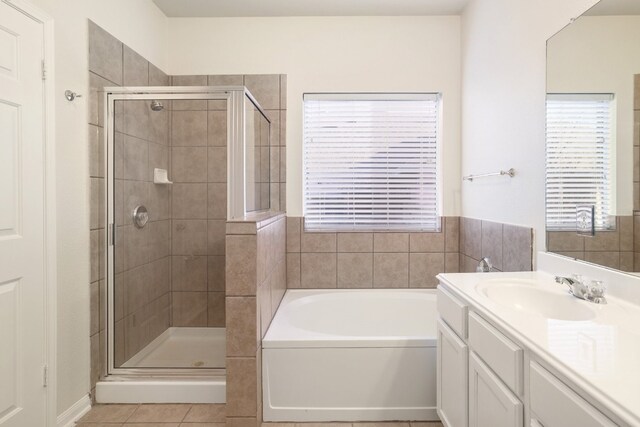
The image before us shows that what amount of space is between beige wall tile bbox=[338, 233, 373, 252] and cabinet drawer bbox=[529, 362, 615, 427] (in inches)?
74.1

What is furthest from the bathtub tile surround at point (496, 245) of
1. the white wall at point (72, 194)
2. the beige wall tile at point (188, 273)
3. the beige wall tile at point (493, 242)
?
the white wall at point (72, 194)

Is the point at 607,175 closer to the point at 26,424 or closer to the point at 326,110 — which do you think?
the point at 326,110

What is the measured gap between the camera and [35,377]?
1.60m

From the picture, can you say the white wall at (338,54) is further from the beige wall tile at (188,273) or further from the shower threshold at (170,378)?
the shower threshold at (170,378)

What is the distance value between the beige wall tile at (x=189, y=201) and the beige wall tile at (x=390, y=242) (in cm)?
130

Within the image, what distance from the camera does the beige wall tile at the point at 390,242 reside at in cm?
279

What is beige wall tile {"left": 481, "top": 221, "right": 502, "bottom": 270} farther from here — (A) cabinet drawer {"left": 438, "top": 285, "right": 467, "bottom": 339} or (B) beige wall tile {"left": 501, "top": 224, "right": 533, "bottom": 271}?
(A) cabinet drawer {"left": 438, "top": 285, "right": 467, "bottom": 339}

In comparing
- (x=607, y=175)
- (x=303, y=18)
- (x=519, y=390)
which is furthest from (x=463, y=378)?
(x=303, y=18)

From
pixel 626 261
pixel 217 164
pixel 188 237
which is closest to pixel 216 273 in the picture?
pixel 188 237

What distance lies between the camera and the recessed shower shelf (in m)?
2.20

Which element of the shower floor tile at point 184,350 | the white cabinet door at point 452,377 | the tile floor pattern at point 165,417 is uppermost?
the white cabinet door at point 452,377

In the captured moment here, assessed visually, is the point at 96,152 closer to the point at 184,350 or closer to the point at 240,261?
the point at 240,261

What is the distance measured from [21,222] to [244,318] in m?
1.04

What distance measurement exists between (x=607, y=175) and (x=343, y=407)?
62.7 inches
